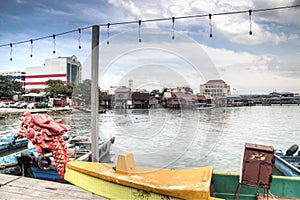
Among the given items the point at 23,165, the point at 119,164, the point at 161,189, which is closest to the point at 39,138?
the point at 119,164

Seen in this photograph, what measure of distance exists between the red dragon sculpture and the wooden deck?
36cm

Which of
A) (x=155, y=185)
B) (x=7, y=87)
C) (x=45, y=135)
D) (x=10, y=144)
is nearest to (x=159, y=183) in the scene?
(x=155, y=185)

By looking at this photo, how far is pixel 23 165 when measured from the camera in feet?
15.6

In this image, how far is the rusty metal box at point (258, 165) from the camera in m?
1.98

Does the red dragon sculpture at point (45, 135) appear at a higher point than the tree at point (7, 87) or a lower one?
lower

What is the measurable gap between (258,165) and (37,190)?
7.03 feet

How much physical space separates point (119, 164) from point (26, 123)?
1412mm

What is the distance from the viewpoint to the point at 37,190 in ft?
7.74

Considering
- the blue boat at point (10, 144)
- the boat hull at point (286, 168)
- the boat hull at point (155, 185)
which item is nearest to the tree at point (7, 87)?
the blue boat at point (10, 144)

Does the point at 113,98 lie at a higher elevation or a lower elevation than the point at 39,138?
higher

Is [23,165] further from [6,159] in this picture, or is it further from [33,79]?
[33,79]

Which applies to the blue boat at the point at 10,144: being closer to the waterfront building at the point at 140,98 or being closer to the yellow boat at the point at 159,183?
the yellow boat at the point at 159,183

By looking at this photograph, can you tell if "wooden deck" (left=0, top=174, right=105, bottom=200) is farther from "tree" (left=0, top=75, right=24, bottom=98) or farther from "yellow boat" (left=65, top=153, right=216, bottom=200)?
"tree" (left=0, top=75, right=24, bottom=98)

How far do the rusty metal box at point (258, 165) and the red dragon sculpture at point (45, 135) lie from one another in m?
2.03
